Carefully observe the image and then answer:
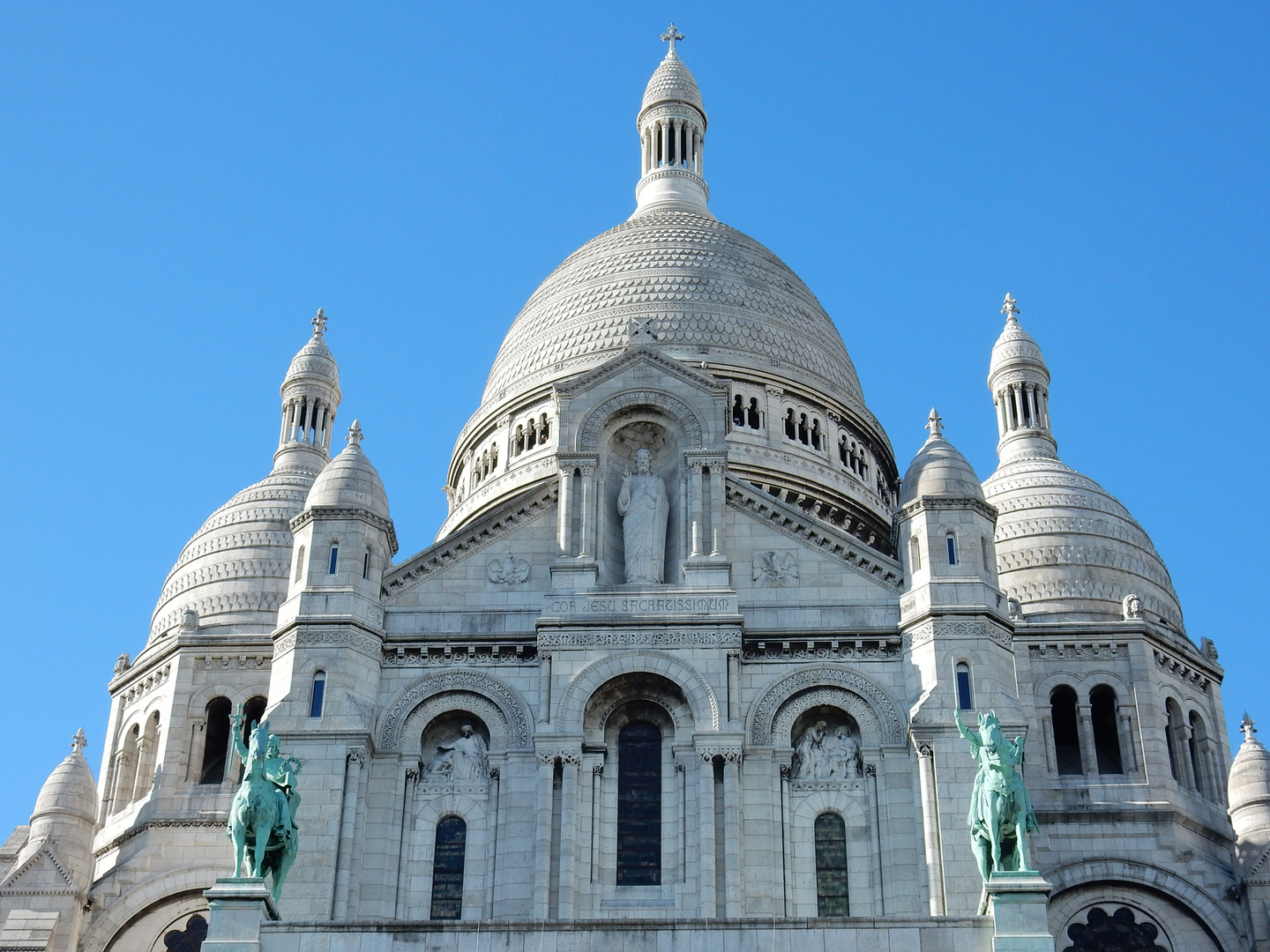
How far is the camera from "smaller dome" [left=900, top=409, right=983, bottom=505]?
42.7 meters

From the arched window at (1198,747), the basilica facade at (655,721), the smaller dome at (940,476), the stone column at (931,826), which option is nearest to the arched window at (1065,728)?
the basilica facade at (655,721)

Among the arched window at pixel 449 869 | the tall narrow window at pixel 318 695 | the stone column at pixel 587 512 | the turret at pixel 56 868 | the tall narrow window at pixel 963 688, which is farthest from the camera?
the turret at pixel 56 868

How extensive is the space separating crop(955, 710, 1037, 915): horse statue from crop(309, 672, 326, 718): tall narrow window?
43.5 feet

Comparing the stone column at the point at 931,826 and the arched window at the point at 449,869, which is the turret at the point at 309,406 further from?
the stone column at the point at 931,826

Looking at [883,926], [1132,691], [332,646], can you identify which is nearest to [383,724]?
[332,646]

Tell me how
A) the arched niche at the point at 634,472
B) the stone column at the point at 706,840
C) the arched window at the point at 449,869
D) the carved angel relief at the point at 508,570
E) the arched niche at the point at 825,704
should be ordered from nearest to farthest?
the stone column at the point at 706,840 < the arched window at the point at 449,869 < the arched niche at the point at 825,704 < the carved angel relief at the point at 508,570 < the arched niche at the point at 634,472

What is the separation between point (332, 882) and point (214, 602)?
616 inches

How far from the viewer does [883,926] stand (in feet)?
108

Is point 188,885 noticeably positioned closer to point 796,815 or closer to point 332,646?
point 332,646

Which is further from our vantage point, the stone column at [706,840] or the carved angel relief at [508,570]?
the carved angel relief at [508,570]

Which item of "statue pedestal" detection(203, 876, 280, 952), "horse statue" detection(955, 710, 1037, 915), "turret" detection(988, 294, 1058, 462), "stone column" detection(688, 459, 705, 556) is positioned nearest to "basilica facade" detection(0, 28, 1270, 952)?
"stone column" detection(688, 459, 705, 556)

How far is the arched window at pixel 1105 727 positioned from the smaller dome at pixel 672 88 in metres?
31.5

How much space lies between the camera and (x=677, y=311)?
59469mm

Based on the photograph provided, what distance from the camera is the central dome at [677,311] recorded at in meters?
58.7
